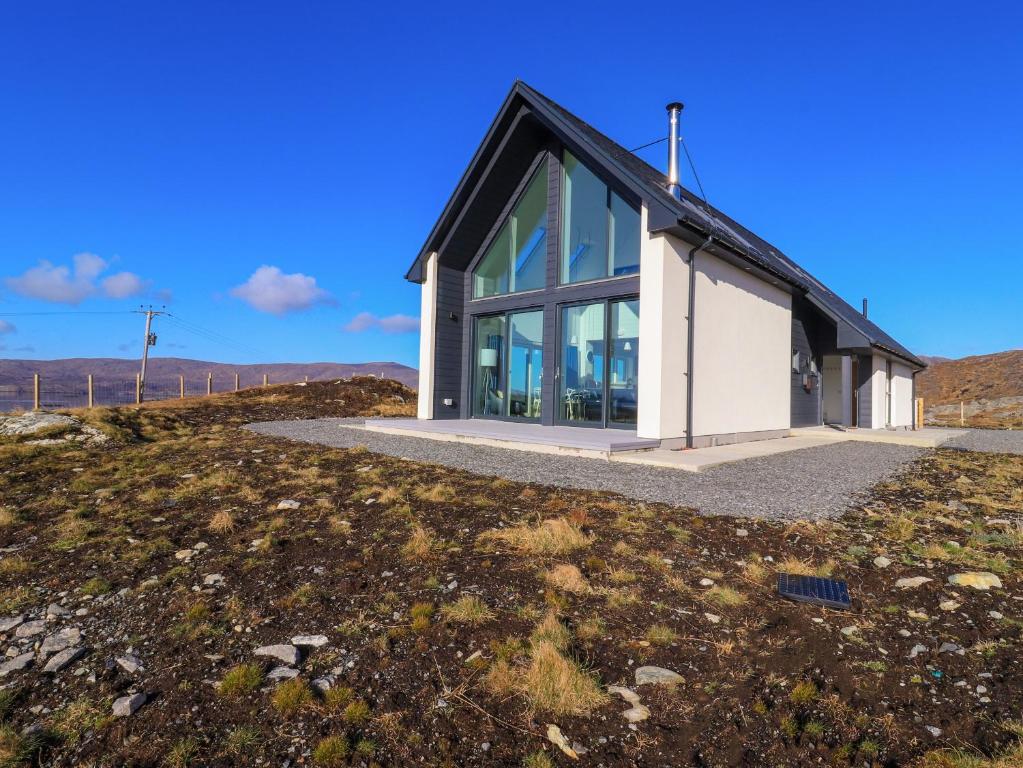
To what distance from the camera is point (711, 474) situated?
6.85 meters

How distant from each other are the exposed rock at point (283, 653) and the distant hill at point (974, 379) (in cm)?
4282

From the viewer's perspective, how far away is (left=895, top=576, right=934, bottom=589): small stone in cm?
321

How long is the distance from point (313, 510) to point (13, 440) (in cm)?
768

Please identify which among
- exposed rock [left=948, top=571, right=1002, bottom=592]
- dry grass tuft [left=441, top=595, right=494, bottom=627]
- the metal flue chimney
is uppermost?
the metal flue chimney

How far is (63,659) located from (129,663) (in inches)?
12.7

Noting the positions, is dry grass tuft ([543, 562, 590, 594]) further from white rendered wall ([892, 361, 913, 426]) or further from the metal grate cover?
white rendered wall ([892, 361, 913, 426])

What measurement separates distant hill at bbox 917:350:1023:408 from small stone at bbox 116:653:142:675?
43348mm

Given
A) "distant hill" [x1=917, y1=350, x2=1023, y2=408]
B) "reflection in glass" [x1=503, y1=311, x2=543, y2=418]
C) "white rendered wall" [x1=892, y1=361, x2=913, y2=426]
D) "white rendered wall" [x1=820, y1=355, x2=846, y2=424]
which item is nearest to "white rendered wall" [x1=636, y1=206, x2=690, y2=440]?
"reflection in glass" [x1=503, y1=311, x2=543, y2=418]

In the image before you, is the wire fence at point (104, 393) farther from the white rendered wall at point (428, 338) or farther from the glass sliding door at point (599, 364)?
the glass sliding door at point (599, 364)

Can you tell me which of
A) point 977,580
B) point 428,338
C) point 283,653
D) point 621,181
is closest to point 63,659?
point 283,653

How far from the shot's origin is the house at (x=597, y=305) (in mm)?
9031

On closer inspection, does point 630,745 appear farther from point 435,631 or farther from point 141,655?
point 141,655

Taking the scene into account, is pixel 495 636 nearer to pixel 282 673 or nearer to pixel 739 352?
pixel 282 673

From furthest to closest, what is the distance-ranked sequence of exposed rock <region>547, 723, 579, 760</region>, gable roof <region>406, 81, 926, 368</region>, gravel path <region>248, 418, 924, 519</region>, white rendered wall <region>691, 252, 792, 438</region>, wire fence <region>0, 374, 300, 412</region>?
1. wire fence <region>0, 374, 300, 412</region>
2. white rendered wall <region>691, 252, 792, 438</region>
3. gable roof <region>406, 81, 926, 368</region>
4. gravel path <region>248, 418, 924, 519</region>
5. exposed rock <region>547, 723, 579, 760</region>
